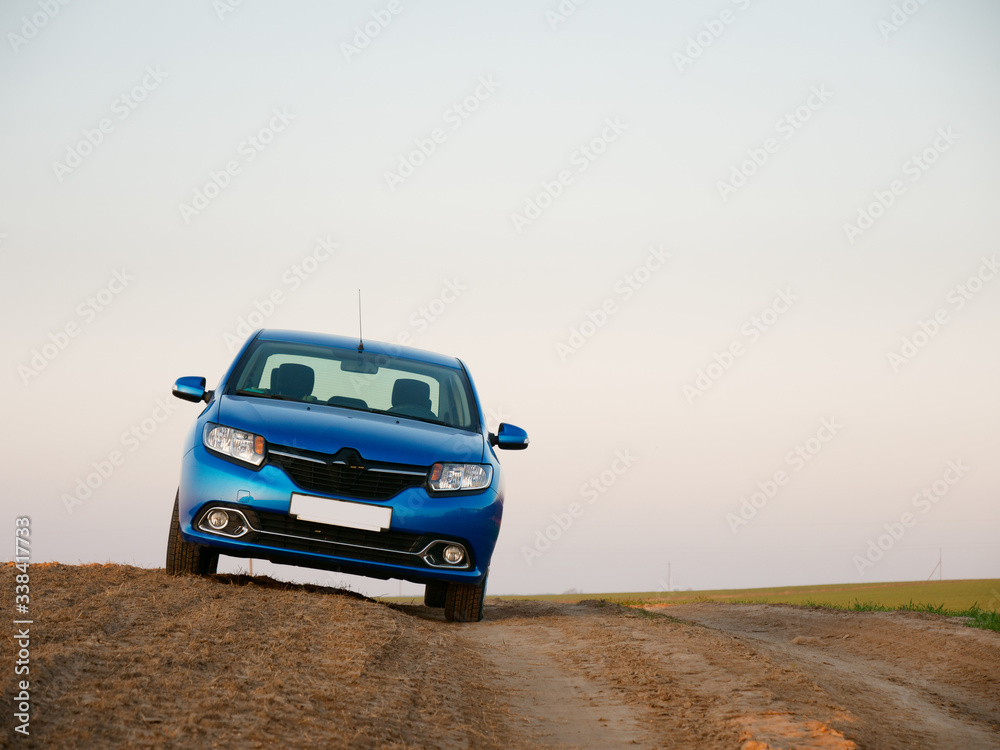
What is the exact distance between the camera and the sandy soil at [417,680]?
3354 mm

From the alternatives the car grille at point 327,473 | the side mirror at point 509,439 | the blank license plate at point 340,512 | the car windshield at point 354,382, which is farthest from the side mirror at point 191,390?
the side mirror at point 509,439

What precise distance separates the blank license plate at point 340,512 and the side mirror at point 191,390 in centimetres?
142

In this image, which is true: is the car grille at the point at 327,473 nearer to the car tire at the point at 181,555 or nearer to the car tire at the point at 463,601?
the car tire at the point at 181,555

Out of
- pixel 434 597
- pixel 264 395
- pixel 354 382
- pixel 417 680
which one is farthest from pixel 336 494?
pixel 434 597

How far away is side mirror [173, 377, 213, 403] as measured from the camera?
6664mm

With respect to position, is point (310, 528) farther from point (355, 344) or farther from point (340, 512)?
point (355, 344)

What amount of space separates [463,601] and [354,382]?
1.90m

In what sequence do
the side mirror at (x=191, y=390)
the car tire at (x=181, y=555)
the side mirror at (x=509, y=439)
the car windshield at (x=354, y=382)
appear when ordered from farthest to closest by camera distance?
the side mirror at (x=509, y=439) < the car windshield at (x=354, y=382) < the side mirror at (x=191, y=390) < the car tire at (x=181, y=555)

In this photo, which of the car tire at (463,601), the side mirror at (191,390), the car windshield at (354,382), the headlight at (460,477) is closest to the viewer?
the headlight at (460,477)

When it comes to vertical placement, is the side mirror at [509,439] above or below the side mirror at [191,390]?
below

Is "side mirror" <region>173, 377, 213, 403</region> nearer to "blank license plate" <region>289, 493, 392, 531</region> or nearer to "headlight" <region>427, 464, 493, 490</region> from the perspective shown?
"blank license plate" <region>289, 493, 392, 531</region>

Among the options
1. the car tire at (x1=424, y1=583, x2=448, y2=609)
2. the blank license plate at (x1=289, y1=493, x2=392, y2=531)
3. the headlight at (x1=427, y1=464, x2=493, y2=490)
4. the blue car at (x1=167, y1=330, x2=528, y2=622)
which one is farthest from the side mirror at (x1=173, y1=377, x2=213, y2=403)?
the car tire at (x1=424, y1=583, x2=448, y2=609)

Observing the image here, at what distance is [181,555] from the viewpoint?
6285 mm

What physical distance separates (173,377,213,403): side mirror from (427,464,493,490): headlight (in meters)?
1.91
